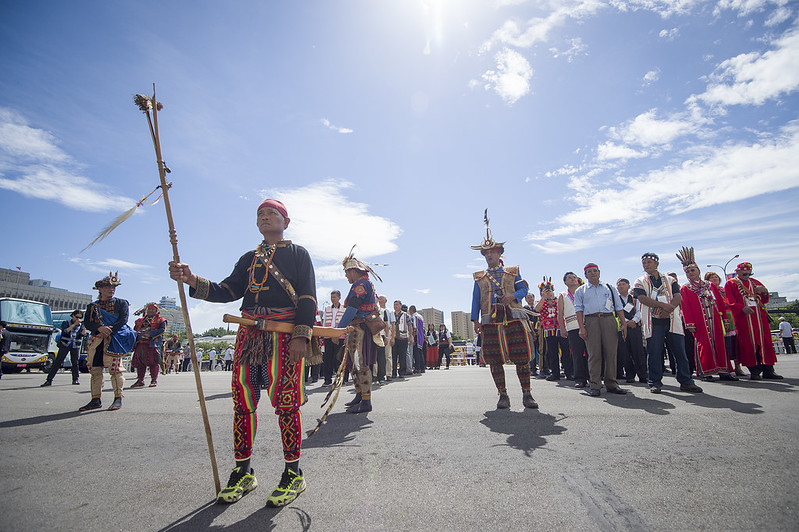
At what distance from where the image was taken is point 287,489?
8.64 ft

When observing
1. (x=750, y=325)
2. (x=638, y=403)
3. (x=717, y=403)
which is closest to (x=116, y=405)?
(x=638, y=403)

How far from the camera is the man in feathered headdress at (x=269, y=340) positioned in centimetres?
287

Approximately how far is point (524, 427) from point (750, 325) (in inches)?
264

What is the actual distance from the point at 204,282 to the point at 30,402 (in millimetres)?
7592

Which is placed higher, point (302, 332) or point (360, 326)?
point (360, 326)

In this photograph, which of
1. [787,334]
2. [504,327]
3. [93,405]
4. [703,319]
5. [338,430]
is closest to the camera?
[338,430]

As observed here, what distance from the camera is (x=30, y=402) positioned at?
7.69 m

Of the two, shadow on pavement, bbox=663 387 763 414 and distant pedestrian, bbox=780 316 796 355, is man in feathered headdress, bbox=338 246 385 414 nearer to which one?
shadow on pavement, bbox=663 387 763 414

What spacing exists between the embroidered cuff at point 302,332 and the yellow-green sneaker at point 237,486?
1.01m

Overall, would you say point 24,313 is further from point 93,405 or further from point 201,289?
point 201,289

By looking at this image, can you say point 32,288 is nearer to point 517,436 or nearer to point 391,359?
point 391,359

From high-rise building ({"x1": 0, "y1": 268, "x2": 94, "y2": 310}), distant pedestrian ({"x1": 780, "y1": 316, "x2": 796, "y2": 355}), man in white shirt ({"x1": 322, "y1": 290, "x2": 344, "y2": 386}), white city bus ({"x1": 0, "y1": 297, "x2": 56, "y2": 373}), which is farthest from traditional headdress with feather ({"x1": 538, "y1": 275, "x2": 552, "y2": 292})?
high-rise building ({"x1": 0, "y1": 268, "x2": 94, "y2": 310})

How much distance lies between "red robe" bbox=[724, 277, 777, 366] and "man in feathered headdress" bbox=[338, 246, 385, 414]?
294 inches

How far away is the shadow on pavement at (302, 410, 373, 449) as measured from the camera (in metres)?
4.11
